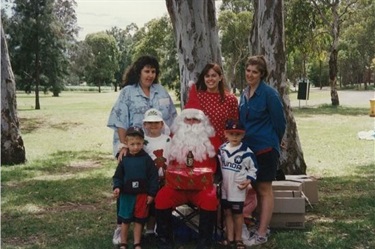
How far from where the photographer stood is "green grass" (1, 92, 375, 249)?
538 centimetres

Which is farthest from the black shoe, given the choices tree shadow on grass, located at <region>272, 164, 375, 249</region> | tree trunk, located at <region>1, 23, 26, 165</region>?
tree trunk, located at <region>1, 23, 26, 165</region>


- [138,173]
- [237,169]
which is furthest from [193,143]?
[138,173]

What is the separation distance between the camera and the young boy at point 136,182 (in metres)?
4.83

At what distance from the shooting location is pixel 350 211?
6430 millimetres

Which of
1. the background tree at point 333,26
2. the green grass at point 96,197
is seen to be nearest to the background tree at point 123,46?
the background tree at point 333,26

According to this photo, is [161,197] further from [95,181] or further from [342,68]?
[342,68]

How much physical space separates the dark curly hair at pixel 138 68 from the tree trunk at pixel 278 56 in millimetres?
3102

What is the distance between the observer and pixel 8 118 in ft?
34.3

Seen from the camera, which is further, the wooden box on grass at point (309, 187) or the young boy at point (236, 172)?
the wooden box on grass at point (309, 187)

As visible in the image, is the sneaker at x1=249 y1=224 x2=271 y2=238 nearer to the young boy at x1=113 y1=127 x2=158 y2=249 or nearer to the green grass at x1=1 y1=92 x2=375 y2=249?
the green grass at x1=1 y1=92 x2=375 y2=249

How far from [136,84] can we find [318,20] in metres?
24.7

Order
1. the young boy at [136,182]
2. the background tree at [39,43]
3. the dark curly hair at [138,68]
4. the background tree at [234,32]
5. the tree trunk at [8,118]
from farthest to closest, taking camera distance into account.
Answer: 1. the background tree at [234,32]
2. the background tree at [39,43]
3. the tree trunk at [8,118]
4. the dark curly hair at [138,68]
5. the young boy at [136,182]

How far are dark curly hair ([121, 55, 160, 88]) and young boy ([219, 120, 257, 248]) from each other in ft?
3.53

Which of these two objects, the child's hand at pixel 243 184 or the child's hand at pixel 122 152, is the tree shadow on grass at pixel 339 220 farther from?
the child's hand at pixel 122 152
